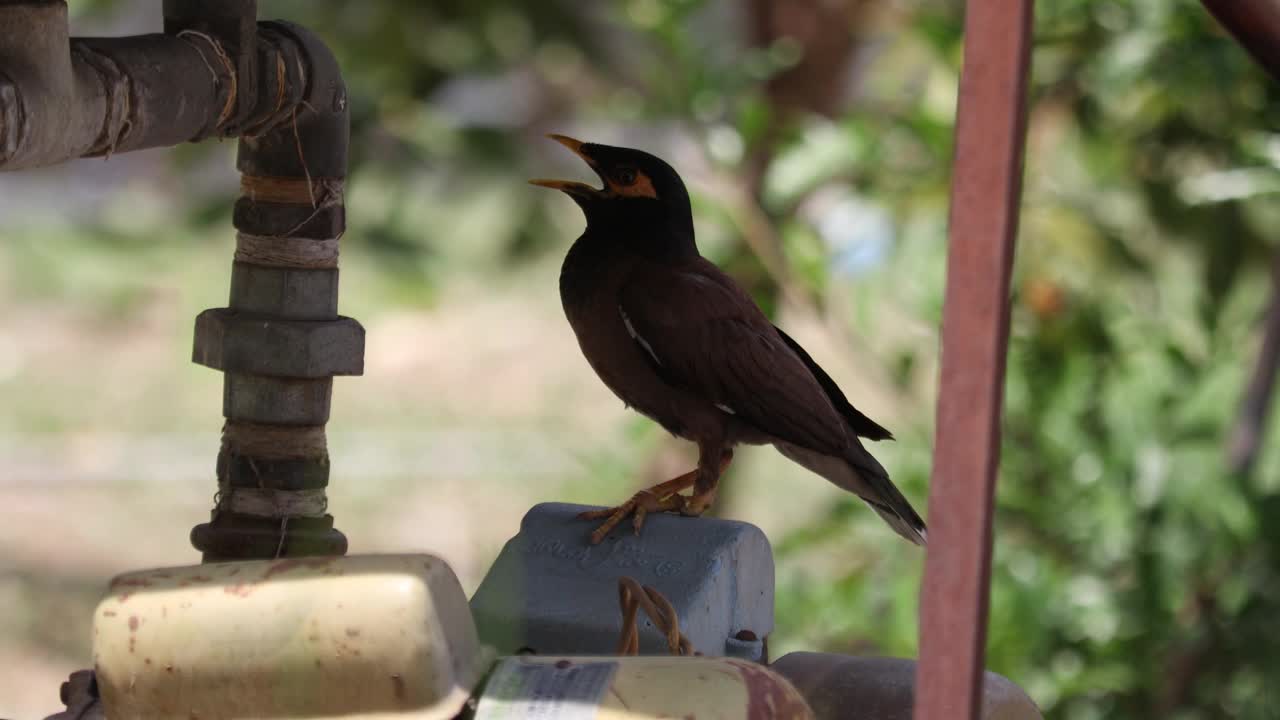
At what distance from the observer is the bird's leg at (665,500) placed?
2225mm

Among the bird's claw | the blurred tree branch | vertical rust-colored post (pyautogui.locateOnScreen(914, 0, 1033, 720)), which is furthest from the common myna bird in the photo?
the blurred tree branch

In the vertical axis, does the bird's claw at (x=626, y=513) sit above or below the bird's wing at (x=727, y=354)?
below

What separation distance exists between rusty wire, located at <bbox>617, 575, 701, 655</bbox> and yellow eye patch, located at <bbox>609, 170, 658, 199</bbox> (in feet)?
3.41

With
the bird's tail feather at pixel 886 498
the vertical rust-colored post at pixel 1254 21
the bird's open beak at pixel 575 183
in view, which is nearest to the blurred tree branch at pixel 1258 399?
the bird's tail feather at pixel 886 498

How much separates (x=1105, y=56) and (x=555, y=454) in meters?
4.95

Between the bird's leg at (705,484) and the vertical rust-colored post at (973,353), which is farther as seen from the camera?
the bird's leg at (705,484)

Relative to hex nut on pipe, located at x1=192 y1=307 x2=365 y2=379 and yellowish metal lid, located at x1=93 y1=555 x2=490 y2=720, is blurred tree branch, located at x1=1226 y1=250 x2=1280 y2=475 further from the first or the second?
yellowish metal lid, located at x1=93 y1=555 x2=490 y2=720

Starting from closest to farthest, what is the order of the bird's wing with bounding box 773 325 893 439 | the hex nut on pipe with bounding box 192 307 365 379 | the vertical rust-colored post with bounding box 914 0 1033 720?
the vertical rust-colored post with bounding box 914 0 1033 720
the hex nut on pipe with bounding box 192 307 365 379
the bird's wing with bounding box 773 325 893 439

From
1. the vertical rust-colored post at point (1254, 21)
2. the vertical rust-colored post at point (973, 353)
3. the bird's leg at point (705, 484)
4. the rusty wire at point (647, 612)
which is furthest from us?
the bird's leg at point (705, 484)

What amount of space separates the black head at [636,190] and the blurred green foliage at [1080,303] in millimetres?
1097

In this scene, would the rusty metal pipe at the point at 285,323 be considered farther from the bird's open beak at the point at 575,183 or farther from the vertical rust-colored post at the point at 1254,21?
the vertical rust-colored post at the point at 1254,21

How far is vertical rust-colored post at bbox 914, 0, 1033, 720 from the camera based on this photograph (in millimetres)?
1381

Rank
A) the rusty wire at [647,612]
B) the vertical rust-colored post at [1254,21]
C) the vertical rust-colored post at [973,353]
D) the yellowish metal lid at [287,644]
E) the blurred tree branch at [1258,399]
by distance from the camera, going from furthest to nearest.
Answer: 1. the blurred tree branch at [1258,399]
2. the rusty wire at [647,612]
3. the vertical rust-colored post at [1254,21]
4. the yellowish metal lid at [287,644]
5. the vertical rust-colored post at [973,353]

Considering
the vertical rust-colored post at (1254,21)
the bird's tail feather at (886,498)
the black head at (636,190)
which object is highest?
the vertical rust-colored post at (1254,21)
